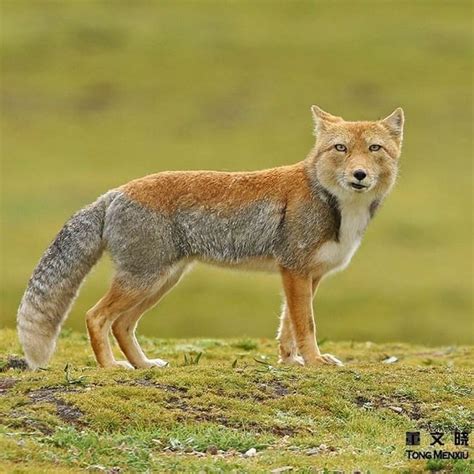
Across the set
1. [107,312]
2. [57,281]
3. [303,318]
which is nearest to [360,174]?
[303,318]

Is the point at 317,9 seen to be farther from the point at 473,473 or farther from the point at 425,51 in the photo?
the point at 473,473

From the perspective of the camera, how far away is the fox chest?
54.4 ft

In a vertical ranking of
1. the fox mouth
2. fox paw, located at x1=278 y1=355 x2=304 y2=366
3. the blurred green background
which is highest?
the fox mouth

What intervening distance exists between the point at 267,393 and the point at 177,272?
3.28 m

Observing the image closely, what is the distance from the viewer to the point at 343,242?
54.6 ft

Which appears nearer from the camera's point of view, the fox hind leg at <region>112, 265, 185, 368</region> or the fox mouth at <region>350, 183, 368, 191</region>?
the fox mouth at <region>350, 183, 368, 191</region>

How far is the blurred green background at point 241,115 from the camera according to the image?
5244cm

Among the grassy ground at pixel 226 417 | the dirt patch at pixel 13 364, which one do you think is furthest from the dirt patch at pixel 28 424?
the dirt patch at pixel 13 364

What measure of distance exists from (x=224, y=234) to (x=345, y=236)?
1698 mm

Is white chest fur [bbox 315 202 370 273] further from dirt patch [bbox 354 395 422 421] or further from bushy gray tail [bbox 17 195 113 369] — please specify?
bushy gray tail [bbox 17 195 113 369]

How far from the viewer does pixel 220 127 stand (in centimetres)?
8581

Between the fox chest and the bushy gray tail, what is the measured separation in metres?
3.05

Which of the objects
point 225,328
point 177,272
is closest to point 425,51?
point 225,328

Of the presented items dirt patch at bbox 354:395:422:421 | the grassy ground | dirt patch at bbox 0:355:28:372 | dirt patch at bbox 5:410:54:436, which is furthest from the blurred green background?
dirt patch at bbox 5:410:54:436
